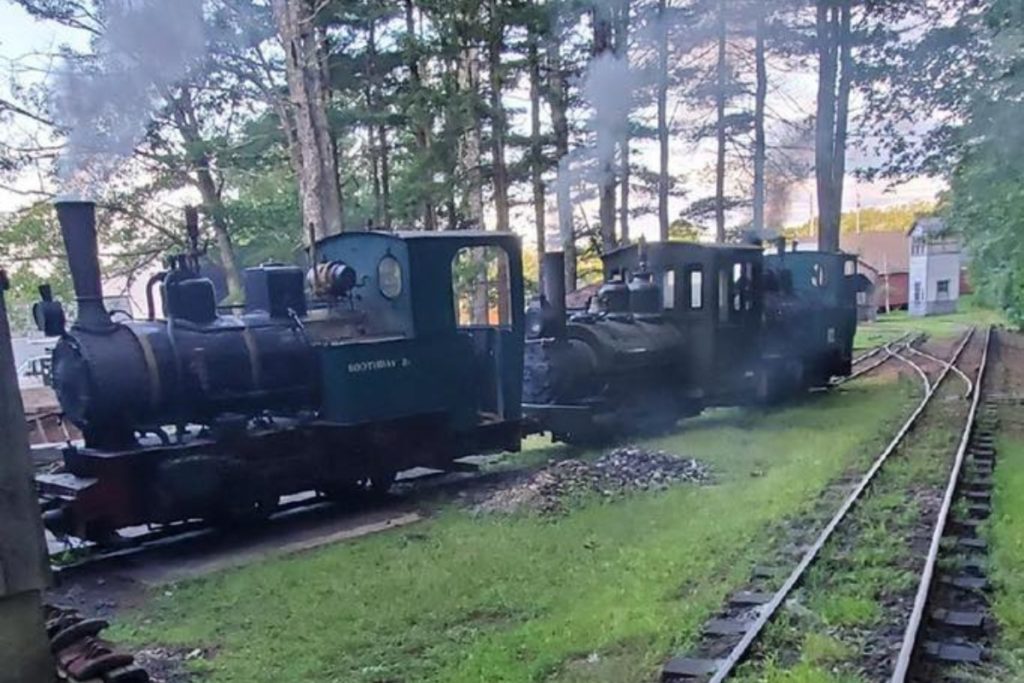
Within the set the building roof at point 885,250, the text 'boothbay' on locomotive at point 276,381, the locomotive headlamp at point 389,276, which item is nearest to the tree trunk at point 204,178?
the locomotive headlamp at point 389,276

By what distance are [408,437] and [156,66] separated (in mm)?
5862

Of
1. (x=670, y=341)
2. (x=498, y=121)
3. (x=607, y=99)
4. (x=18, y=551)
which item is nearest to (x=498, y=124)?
(x=498, y=121)

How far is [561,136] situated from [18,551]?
16993 mm

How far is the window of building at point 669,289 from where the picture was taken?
12562mm

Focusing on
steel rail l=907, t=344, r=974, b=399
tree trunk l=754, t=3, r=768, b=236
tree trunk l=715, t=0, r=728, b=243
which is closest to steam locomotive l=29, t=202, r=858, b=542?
steel rail l=907, t=344, r=974, b=399

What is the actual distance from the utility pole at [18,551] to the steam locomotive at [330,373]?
13.0 feet

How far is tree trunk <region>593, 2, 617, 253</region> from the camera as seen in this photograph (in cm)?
1550

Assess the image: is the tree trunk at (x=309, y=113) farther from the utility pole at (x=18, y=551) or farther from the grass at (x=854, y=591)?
the utility pole at (x=18, y=551)

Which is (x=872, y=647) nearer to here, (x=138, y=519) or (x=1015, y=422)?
(x=138, y=519)

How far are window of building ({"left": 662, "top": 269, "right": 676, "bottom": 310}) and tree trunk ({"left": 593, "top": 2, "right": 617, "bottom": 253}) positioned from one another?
9.33 feet

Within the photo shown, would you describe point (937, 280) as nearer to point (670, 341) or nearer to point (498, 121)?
point (498, 121)

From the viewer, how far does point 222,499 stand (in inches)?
275

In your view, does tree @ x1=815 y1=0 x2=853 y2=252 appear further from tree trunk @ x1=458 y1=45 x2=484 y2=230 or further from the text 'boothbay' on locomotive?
the text 'boothbay' on locomotive

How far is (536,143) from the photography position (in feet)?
59.5
